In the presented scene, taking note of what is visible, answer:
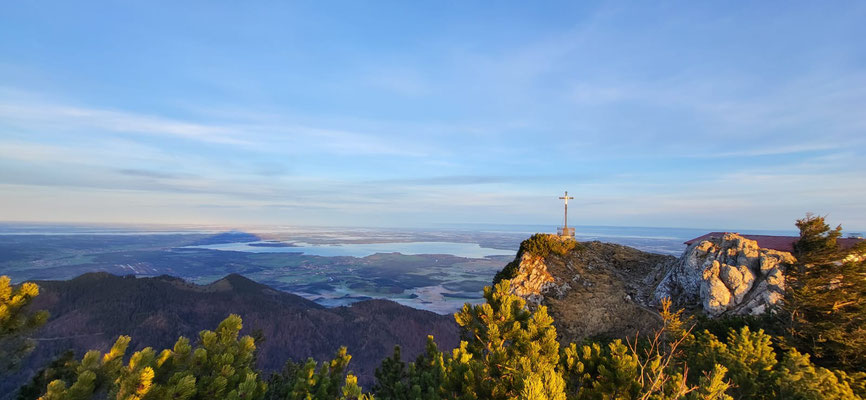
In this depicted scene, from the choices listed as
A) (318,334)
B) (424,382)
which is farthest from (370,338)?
(424,382)

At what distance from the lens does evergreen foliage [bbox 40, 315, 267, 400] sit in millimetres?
7148

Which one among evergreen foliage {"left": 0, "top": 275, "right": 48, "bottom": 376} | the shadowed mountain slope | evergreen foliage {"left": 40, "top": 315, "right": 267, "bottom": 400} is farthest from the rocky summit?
the shadowed mountain slope

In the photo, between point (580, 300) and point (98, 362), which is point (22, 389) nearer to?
point (98, 362)

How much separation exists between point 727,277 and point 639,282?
23.1 ft

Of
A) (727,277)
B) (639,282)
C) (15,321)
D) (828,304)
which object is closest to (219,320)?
(15,321)

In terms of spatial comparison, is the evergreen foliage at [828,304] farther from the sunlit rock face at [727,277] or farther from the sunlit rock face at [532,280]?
the sunlit rock face at [532,280]

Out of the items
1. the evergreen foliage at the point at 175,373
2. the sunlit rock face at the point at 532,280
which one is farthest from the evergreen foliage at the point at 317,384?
the sunlit rock face at the point at 532,280

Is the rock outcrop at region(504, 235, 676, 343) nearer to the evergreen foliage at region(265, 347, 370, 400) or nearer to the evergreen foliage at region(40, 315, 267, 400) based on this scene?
the evergreen foliage at region(265, 347, 370, 400)

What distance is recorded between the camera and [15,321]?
10070 mm

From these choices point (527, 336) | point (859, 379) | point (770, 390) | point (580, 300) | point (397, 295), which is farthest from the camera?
point (397, 295)

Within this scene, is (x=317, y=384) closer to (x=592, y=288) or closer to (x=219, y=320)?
(x=592, y=288)

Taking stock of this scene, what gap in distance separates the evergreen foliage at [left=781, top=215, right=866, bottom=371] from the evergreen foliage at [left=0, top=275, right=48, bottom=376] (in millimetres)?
28076

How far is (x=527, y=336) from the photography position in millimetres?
8633

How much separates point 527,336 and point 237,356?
7616 millimetres
